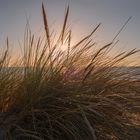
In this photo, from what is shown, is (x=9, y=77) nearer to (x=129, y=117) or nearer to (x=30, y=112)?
(x=30, y=112)

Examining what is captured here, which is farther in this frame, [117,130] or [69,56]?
[69,56]

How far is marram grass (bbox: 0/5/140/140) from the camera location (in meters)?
2.02

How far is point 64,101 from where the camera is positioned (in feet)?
6.64

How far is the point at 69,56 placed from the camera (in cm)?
250

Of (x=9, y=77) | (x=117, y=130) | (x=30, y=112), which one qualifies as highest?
(x=9, y=77)

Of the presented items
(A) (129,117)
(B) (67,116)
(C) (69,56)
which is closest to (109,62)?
(C) (69,56)

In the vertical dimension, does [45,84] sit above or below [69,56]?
below

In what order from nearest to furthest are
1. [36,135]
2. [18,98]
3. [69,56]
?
1. [36,135]
2. [18,98]
3. [69,56]

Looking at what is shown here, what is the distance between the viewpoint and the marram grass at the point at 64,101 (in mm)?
2016

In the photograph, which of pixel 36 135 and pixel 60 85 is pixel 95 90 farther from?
pixel 36 135

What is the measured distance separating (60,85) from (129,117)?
1.67 ft

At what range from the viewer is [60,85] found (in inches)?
86.3

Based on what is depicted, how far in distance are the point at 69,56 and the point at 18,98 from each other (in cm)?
53

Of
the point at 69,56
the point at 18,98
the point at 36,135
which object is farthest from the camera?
the point at 69,56
